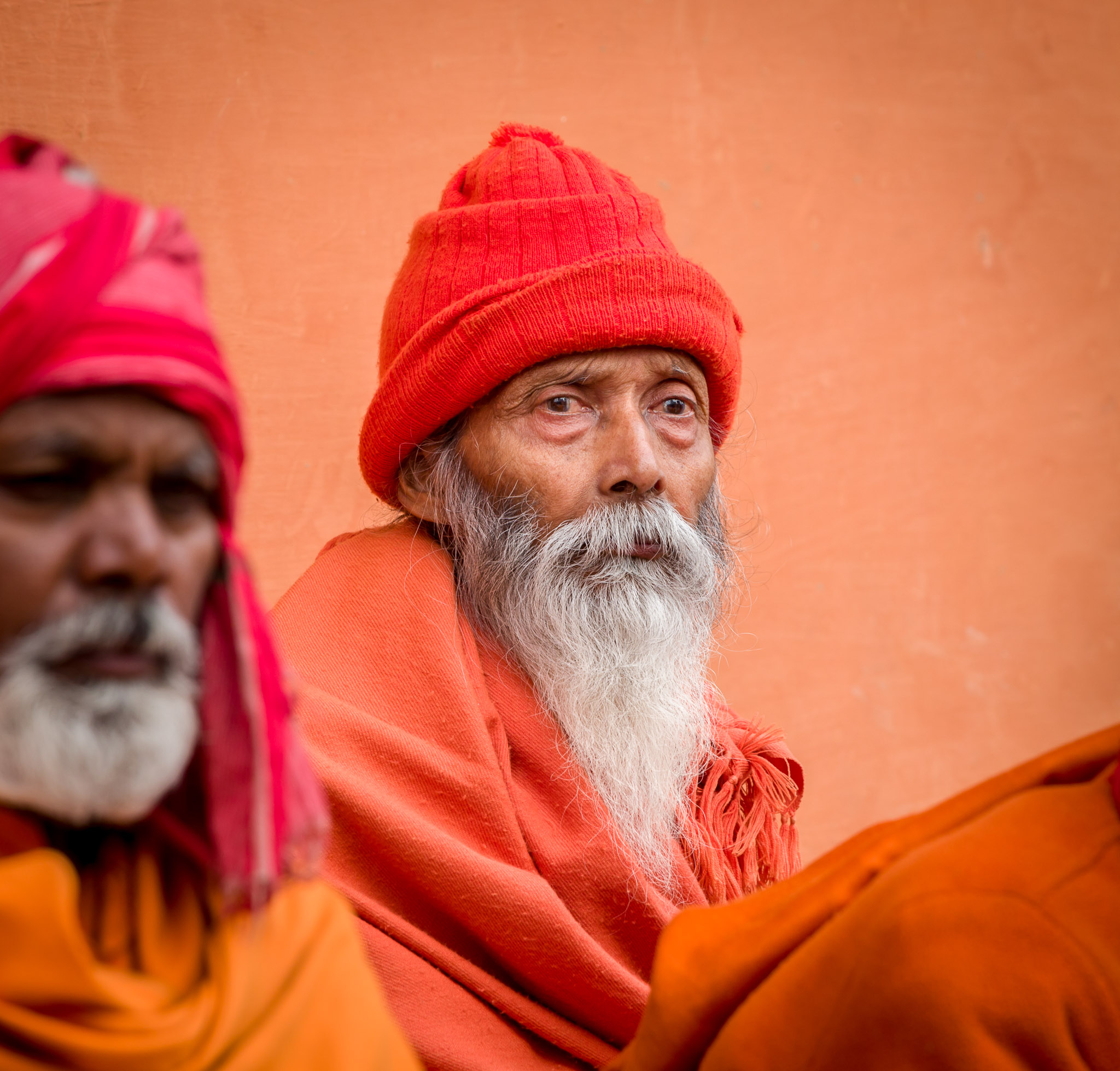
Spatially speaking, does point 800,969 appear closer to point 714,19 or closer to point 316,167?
point 316,167

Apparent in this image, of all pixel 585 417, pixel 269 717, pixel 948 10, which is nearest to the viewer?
pixel 269 717

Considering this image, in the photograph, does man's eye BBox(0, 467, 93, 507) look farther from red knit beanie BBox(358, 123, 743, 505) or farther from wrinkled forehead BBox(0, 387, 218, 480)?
red knit beanie BBox(358, 123, 743, 505)

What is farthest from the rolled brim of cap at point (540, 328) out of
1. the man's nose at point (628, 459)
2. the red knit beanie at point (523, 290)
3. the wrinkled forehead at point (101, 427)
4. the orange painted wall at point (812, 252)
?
the wrinkled forehead at point (101, 427)

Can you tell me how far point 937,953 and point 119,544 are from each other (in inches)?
32.9

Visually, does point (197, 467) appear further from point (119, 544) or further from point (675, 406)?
point (675, 406)

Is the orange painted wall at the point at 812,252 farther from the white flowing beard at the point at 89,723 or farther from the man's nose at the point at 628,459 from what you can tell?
the white flowing beard at the point at 89,723

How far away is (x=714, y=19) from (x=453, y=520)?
6.02 feet

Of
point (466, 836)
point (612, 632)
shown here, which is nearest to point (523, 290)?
point (612, 632)

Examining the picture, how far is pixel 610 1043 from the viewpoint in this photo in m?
2.19

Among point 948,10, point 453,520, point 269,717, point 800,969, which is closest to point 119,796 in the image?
point 269,717

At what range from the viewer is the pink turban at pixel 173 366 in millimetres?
1119

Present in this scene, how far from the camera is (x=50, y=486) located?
3.70 feet

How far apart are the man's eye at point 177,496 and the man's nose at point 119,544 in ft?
0.14

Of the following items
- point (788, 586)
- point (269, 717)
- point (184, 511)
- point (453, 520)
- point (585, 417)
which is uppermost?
point (184, 511)
